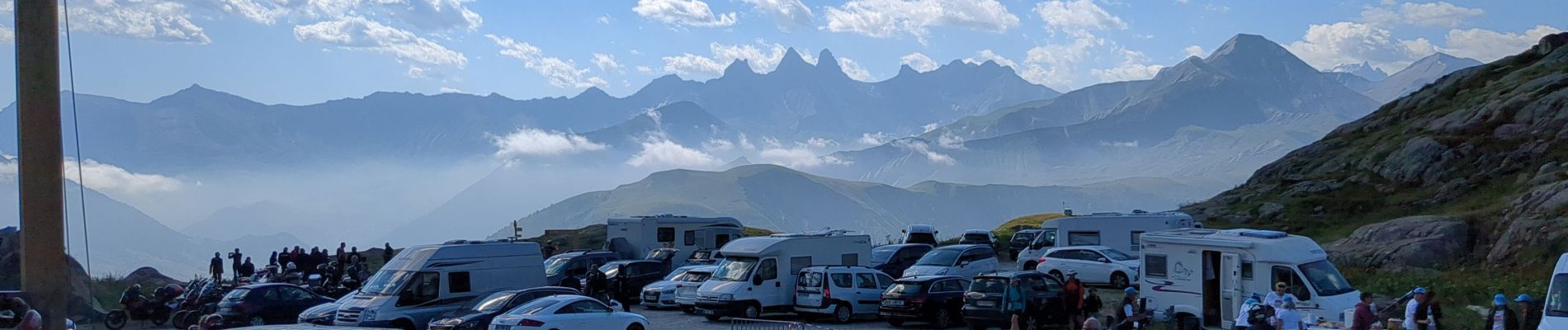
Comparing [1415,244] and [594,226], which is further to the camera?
[594,226]

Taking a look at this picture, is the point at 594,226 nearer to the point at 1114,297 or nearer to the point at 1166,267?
the point at 1114,297

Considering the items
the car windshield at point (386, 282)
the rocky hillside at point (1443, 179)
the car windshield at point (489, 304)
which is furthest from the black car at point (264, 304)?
the rocky hillside at point (1443, 179)

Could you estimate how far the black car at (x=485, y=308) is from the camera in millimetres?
19438

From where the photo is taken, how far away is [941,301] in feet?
76.9

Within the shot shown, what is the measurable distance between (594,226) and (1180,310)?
3588cm

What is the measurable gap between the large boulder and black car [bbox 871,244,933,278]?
11778 millimetres

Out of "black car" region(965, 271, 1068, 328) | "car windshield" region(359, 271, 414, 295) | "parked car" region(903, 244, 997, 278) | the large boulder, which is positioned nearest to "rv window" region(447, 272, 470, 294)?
"car windshield" region(359, 271, 414, 295)

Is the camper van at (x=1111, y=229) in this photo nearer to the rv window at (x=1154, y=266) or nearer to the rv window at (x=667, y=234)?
the rv window at (x=1154, y=266)

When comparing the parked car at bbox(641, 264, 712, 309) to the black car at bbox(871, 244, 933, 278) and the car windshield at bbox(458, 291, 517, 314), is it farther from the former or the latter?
the car windshield at bbox(458, 291, 517, 314)

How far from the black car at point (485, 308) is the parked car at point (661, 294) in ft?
23.3

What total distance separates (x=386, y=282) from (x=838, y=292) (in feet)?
28.4

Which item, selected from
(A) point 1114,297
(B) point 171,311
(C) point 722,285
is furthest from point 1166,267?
(B) point 171,311

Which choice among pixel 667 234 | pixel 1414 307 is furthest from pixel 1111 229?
pixel 1414 307

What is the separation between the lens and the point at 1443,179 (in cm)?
4509
